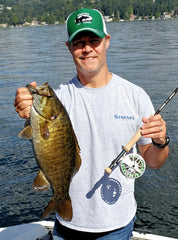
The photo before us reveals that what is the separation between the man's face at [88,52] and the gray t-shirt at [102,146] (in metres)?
0.20

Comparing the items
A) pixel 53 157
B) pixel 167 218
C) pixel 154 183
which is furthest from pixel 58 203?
pixel 154 183

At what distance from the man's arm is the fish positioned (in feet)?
1.96

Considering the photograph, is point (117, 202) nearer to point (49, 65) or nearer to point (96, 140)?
point (96, 140)

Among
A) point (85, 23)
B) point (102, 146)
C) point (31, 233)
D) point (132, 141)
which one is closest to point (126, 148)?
point (132, 141)

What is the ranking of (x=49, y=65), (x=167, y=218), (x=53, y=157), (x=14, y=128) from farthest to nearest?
1. (x=49, y=65)
2. (x=14, y=128)
3. (x=167, y=218)
4. (x=53, y=157)

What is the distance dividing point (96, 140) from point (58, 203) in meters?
0.63

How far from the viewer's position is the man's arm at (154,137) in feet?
9.12

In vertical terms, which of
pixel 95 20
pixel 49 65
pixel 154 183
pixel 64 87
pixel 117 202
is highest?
pixel 95 20

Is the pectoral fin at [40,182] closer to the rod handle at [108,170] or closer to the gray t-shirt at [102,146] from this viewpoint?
the gray t-shirt at [102,146]

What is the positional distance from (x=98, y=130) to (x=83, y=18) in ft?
3.25

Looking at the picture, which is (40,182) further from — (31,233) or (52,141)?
(31,233)

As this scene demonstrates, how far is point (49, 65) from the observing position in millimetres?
26328

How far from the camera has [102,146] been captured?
2.94m

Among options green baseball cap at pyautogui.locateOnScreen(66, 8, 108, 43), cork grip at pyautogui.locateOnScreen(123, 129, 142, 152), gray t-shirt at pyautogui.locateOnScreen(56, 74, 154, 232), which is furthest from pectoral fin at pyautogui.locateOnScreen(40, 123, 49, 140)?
green baseball cap at pyautogui.locateOnScreen(66, 8, 108, 43)
